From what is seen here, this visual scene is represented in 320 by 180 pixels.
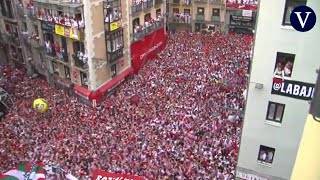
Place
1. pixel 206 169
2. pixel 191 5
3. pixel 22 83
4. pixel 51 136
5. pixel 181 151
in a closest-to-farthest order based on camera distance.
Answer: pixel 206 169, pixel 181 151, pixel 51 136, pixel 22 83, pixel 191 5

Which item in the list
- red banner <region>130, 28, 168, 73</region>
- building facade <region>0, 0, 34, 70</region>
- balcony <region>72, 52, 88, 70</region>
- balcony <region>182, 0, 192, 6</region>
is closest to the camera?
balcony <region>72, 52, 88, 70</region>

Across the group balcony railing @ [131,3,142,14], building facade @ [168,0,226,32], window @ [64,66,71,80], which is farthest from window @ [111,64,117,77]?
building facade @ [168,0,226,32]

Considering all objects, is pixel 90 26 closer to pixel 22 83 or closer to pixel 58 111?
pixel 58 111

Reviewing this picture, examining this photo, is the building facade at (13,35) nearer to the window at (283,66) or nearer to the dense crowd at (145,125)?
the dense crowd at (145,125)

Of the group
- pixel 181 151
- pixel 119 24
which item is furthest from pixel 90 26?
pixel 181 151

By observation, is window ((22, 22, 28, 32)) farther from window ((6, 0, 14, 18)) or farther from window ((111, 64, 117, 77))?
window ((111, 64, 117, 77))

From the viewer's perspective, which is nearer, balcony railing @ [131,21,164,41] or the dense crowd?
the dense crowd

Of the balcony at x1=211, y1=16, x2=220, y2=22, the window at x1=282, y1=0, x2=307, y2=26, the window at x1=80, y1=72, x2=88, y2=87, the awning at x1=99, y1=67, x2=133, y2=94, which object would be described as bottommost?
the awning at x1=99, y1=67, x2=133, y2=94
